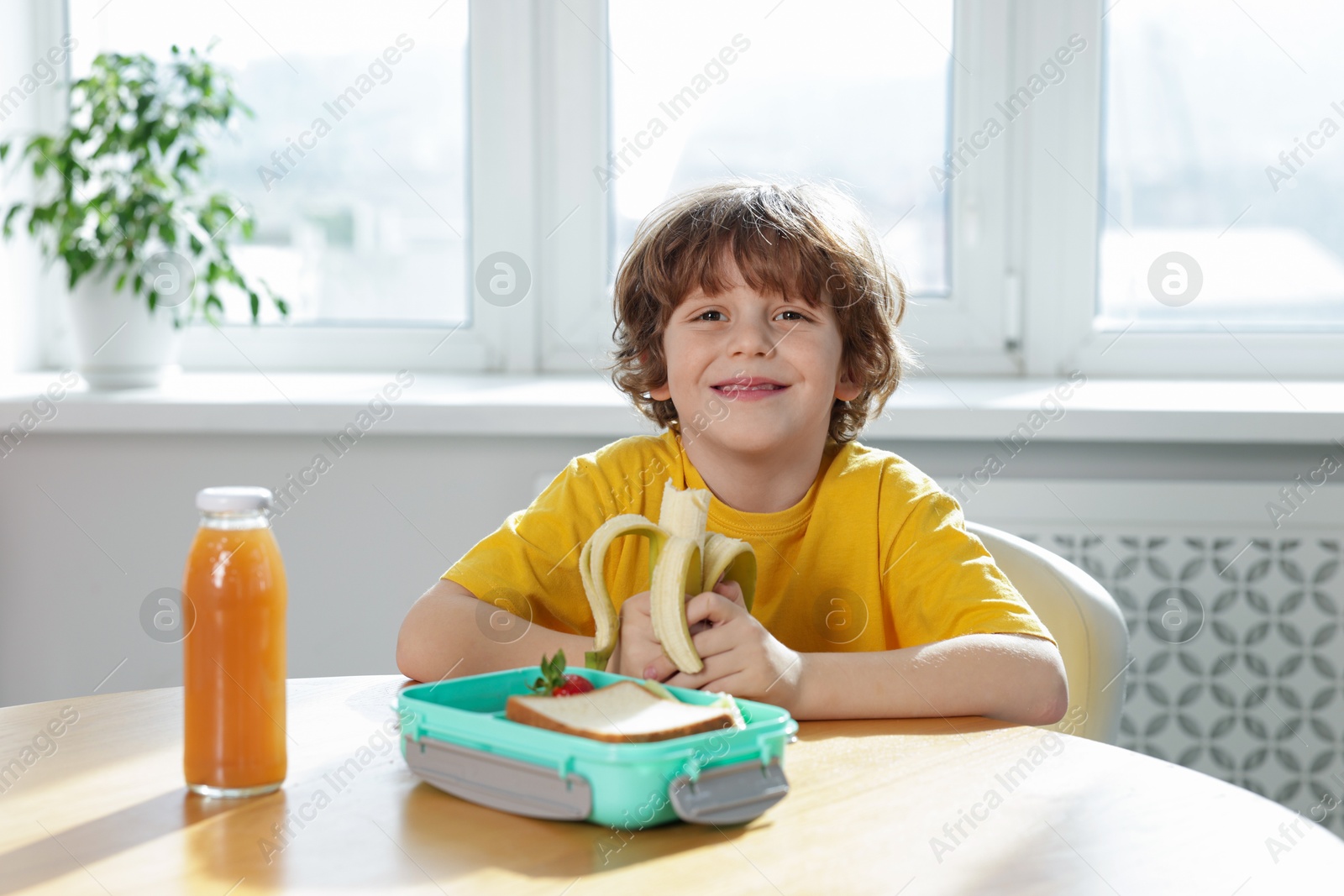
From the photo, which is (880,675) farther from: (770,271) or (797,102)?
(797,102)

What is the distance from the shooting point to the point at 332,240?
6.98 ft

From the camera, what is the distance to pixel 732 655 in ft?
2.84

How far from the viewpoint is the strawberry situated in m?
0.75

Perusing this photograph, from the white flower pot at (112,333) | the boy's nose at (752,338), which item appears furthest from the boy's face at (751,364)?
A: the white flower pot at (112,333)

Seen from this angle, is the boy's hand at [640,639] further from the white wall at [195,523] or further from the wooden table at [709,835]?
the white wall at [195,523]

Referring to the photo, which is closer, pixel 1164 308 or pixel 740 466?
pixel 740 466

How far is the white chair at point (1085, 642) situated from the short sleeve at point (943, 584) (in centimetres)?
4

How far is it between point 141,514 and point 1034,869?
1.60 metres

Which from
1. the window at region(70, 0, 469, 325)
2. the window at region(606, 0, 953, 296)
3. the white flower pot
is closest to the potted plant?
the white flower pot

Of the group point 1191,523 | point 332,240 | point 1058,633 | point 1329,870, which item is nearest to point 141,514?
point 332,240

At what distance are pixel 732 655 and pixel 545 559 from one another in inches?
12.2

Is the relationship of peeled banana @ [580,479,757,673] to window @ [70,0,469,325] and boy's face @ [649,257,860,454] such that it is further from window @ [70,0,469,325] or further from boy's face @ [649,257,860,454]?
window @ [70,0,469,325]

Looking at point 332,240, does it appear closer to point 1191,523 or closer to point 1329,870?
point 1191,523

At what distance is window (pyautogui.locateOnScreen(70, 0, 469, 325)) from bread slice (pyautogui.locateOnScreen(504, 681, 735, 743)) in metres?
1.48
